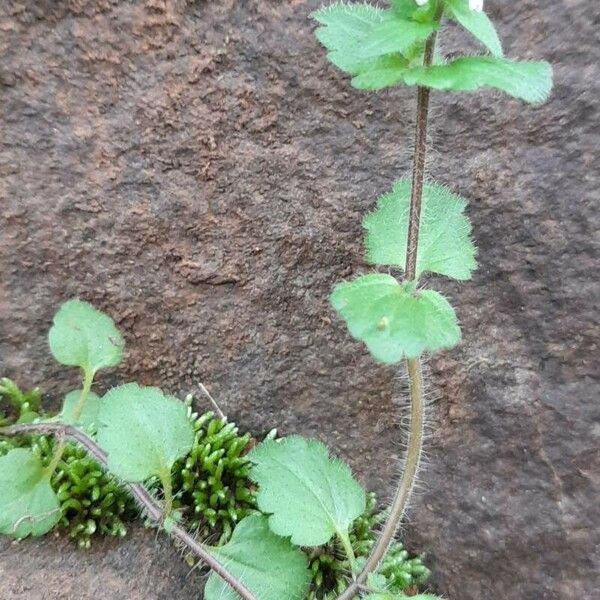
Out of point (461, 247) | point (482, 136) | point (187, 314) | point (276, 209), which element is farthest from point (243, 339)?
point (482, 136)

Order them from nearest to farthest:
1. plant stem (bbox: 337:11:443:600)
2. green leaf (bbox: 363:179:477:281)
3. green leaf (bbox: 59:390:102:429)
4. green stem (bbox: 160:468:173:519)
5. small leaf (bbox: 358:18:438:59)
Result: small leaf (bbox: 358:18:438:59) < plant stem (bbox: 337:11:443:600) < green leaf (bbox: 363:179:477:281) < green stem (bbox: 160:468:173:519) < green leaf (bbox: 59:390:102:429)

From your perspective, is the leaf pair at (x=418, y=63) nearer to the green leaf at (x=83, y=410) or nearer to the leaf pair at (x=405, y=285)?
the leaf pair at (x=405, y=285)

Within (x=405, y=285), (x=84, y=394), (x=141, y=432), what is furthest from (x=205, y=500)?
(x=405, y=285)

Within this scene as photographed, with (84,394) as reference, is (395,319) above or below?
above

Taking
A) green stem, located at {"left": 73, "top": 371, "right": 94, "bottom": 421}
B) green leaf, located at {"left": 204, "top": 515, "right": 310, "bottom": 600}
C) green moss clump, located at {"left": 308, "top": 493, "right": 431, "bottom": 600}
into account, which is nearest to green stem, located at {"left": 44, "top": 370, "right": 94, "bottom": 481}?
green stem, located at {"left": 73, "top": 371, "right": 94, "bottom": 421}

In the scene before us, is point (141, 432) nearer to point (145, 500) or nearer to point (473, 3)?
point (145, 500)

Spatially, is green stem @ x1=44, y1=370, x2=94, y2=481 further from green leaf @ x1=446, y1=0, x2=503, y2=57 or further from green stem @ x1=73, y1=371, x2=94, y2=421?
green leaf @ x1=446, y1=0, x2=503, y2=57
